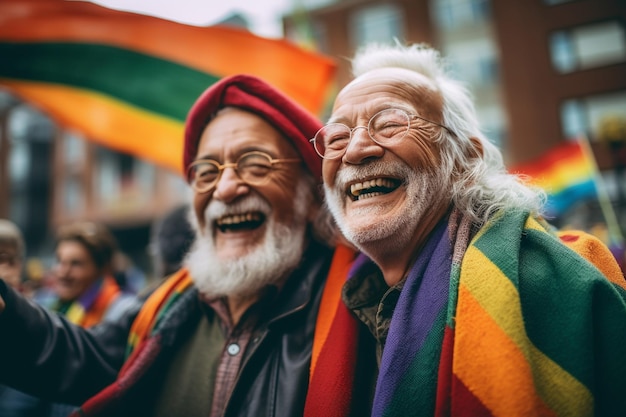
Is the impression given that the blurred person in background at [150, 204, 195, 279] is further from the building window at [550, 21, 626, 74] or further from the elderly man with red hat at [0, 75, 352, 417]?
the building window at [550, 21, 626, 74]

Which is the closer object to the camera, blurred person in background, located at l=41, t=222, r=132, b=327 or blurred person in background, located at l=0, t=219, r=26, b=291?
blurred person in background, located at l=0, t=219, r=26, b=291

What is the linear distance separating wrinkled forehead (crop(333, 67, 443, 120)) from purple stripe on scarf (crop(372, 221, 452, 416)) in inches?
23.7

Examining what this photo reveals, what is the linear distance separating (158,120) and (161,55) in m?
0.56

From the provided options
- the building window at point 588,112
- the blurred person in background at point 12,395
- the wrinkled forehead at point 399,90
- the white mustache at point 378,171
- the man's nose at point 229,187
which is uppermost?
the building window at point 588,112

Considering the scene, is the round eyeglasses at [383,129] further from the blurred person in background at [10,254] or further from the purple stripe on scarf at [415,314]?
the blurred person in background at [10,254]

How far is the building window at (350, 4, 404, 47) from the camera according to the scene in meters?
21.3

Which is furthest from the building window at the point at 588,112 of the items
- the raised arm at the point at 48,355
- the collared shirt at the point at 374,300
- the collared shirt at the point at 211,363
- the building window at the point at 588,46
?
the raised arm at the point at 48,355

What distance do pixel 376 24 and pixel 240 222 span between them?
21.8 meters

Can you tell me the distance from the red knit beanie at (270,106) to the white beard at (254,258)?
217mm

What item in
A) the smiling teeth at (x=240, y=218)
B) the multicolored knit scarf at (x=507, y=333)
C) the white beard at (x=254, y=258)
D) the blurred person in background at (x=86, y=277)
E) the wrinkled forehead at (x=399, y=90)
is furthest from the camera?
the blurred person in background at (x=86, y=277)

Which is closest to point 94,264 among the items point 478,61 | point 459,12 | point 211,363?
point 211,363

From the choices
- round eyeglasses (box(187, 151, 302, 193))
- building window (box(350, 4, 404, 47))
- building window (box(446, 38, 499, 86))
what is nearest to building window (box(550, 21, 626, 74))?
building window (box(446, 38, 499, 86))

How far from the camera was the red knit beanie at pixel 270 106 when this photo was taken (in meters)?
2.29

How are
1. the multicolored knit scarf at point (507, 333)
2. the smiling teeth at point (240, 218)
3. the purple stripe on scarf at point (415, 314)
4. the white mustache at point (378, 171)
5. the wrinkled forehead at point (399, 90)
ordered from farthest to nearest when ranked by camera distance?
the smiling teeth at point (240, 218), the wrinkled forehead at point (399, 90), the white mustache at point (378, 171), the purple stripe on scarf at point (415, 314), the multicolored knit scarf at point (507, 333)
